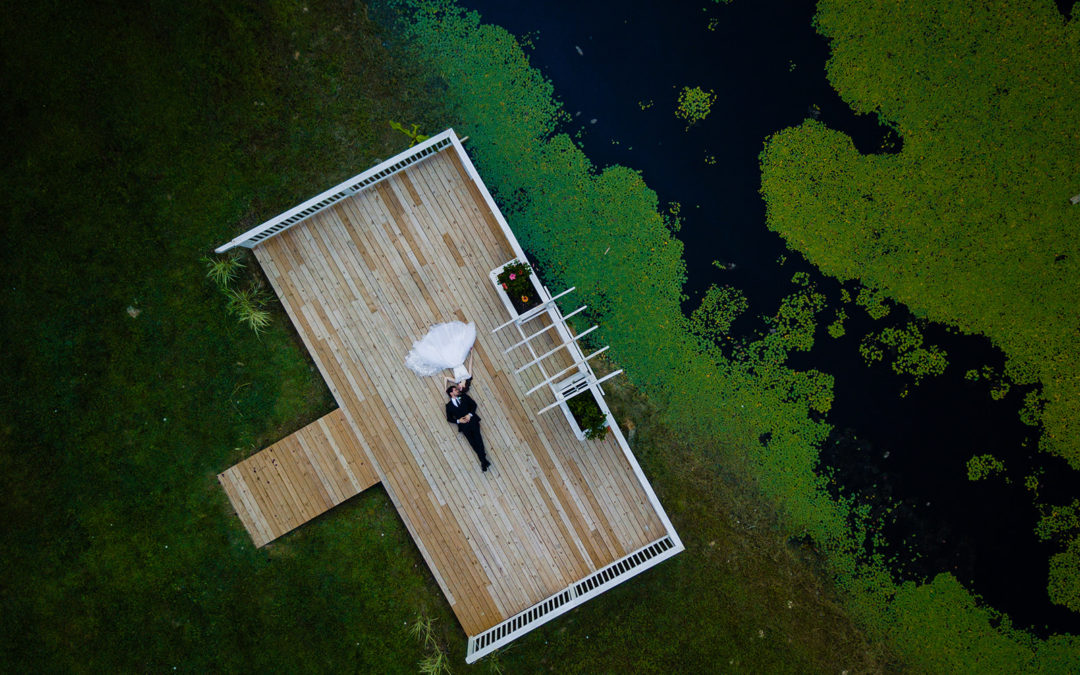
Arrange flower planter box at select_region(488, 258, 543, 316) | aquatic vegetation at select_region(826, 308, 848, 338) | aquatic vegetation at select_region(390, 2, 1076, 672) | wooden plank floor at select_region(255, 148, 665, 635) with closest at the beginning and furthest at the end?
1. flower planter box at select_region(488, 258, 543, 316)
2. wooden plank floor at select_region(255, 148, 665, 635)
3. aquatic vegetation at select_region(390, 2, 1076, 672)
4. aquatic vegetation at select_region(826, 308, 848, 338)

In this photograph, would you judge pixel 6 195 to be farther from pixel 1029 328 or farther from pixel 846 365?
pixel 1029 328

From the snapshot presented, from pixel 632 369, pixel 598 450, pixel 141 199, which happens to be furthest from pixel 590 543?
pixel 141 199

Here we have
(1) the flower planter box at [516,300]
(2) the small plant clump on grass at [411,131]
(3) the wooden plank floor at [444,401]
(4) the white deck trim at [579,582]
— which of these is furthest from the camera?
(2) the small plant clump on grass at [411,131]

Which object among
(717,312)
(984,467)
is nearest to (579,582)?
(717,312)

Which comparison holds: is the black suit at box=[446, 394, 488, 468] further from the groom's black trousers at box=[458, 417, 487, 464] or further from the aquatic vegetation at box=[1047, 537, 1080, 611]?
the aquatic vegetation at box=[1047, 537, 1080, 611]

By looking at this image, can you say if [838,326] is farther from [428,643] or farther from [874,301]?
[428,643]

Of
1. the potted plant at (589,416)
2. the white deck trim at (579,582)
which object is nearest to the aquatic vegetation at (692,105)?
the white deck trim at (579,582)

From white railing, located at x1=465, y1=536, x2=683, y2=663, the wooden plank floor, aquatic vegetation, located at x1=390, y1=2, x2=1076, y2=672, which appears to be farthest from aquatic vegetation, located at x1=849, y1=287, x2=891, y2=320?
white railing, located at x1=465, y1=536, x2=683, y2=663

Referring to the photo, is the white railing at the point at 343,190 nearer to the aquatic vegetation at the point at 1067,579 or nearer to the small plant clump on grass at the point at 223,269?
the small plant clump on grass at the point at 223,269
